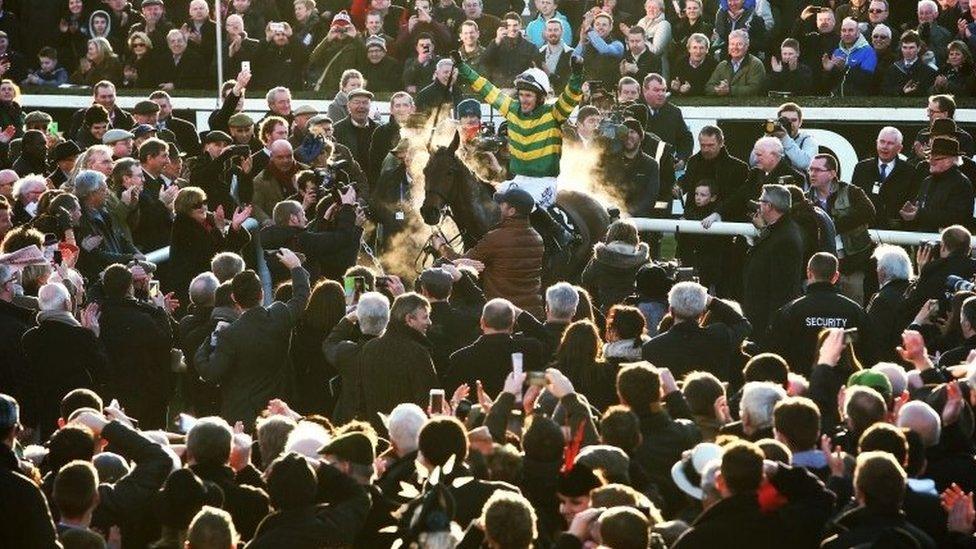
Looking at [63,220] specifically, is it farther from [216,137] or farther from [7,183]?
[216,137]

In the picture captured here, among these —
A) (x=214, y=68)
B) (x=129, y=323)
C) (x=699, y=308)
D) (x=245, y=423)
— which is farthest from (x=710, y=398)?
(x=214, y=68)

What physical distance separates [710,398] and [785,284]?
4850 millimetres

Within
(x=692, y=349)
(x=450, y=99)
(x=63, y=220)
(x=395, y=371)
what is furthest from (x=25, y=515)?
(x=450, y=99)

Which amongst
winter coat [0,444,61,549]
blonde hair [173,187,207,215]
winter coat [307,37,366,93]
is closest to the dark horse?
blonde hair [173,187,207,215]

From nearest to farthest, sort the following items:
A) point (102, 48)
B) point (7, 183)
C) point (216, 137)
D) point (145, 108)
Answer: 1. point (7, 183)
2. point (216, 137)
3. point (145, 108)
4. point (102, 48)

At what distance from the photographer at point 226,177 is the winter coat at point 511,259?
3.46 meters

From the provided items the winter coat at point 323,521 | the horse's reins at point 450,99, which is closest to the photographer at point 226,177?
the horse's reins at point 450,99

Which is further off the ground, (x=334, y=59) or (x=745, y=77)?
(x=745, y=77)

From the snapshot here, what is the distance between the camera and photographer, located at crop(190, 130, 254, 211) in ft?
55.2

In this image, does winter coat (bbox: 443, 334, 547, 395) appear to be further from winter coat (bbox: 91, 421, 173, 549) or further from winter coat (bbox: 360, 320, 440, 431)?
winter coat (bbox: 91, 421, 173, 549)

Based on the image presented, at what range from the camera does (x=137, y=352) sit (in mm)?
12055

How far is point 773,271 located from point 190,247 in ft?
14.1

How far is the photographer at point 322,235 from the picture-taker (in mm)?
14219

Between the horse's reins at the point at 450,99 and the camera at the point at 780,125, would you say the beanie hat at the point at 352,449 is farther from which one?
the camera at the point at 780,125
